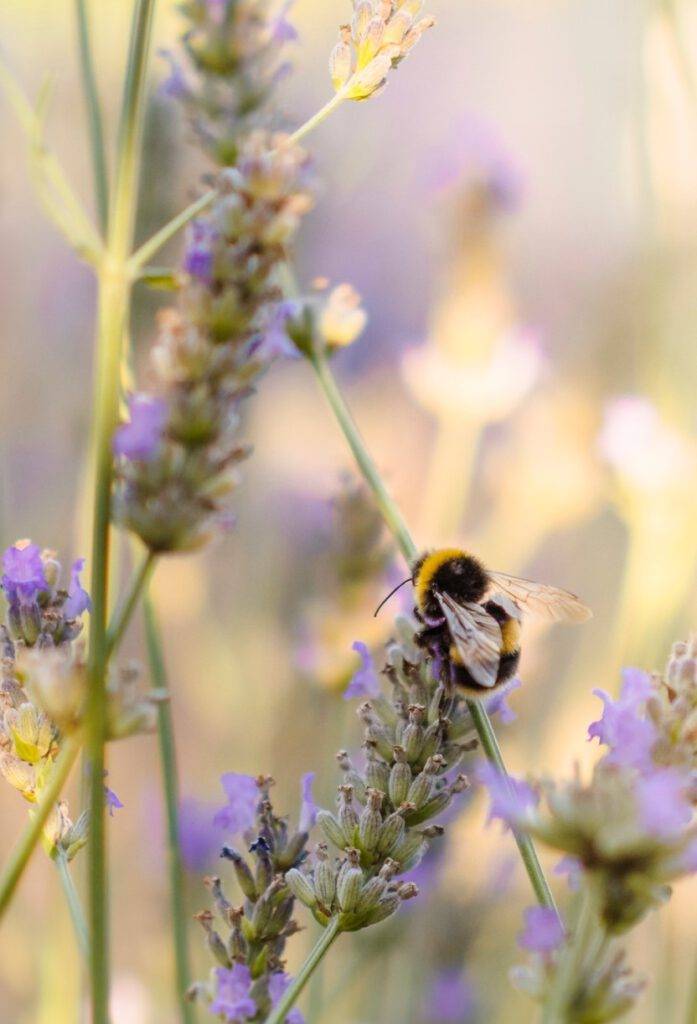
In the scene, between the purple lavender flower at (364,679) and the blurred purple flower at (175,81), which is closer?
the purple lavender flower at (364,679)

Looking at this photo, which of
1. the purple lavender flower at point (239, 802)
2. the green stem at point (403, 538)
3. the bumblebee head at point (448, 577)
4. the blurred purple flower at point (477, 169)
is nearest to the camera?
the green stem at point (403, 538)

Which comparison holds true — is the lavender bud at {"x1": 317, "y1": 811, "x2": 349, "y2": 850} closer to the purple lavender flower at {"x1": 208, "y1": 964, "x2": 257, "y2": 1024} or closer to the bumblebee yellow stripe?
the purple lavender flower at {"x1": 208, "y1": 964, "x2": 257, "y2": 1024}

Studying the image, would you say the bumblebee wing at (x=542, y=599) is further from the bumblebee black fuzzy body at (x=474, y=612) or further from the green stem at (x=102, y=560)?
the green stem at (x=102, y=560)

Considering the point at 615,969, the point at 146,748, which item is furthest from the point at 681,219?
the point at 146,748

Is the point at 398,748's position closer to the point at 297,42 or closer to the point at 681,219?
the point at 297,42

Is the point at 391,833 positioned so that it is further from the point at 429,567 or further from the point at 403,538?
the point at 429,567

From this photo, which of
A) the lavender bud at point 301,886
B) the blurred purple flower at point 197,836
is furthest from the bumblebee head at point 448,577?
the blurred purple flower at point 197,836

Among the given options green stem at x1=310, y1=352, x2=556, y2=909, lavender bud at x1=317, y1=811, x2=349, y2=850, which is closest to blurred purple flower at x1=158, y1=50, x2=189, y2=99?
green stem at x1=310, y1=352, x2=556, y2=909

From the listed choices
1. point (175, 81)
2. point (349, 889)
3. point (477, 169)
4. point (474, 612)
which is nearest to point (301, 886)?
point (349, 889)

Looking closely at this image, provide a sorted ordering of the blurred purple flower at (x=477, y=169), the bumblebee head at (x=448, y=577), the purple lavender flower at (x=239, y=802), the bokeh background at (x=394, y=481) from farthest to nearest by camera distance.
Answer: the blurred purple flower at (x=477, y=169) → the bokeh background at (x=394, y=481) → the bumblebee head at (x=448, y=577) → the purple lavender flower at (x=239, y=802)
